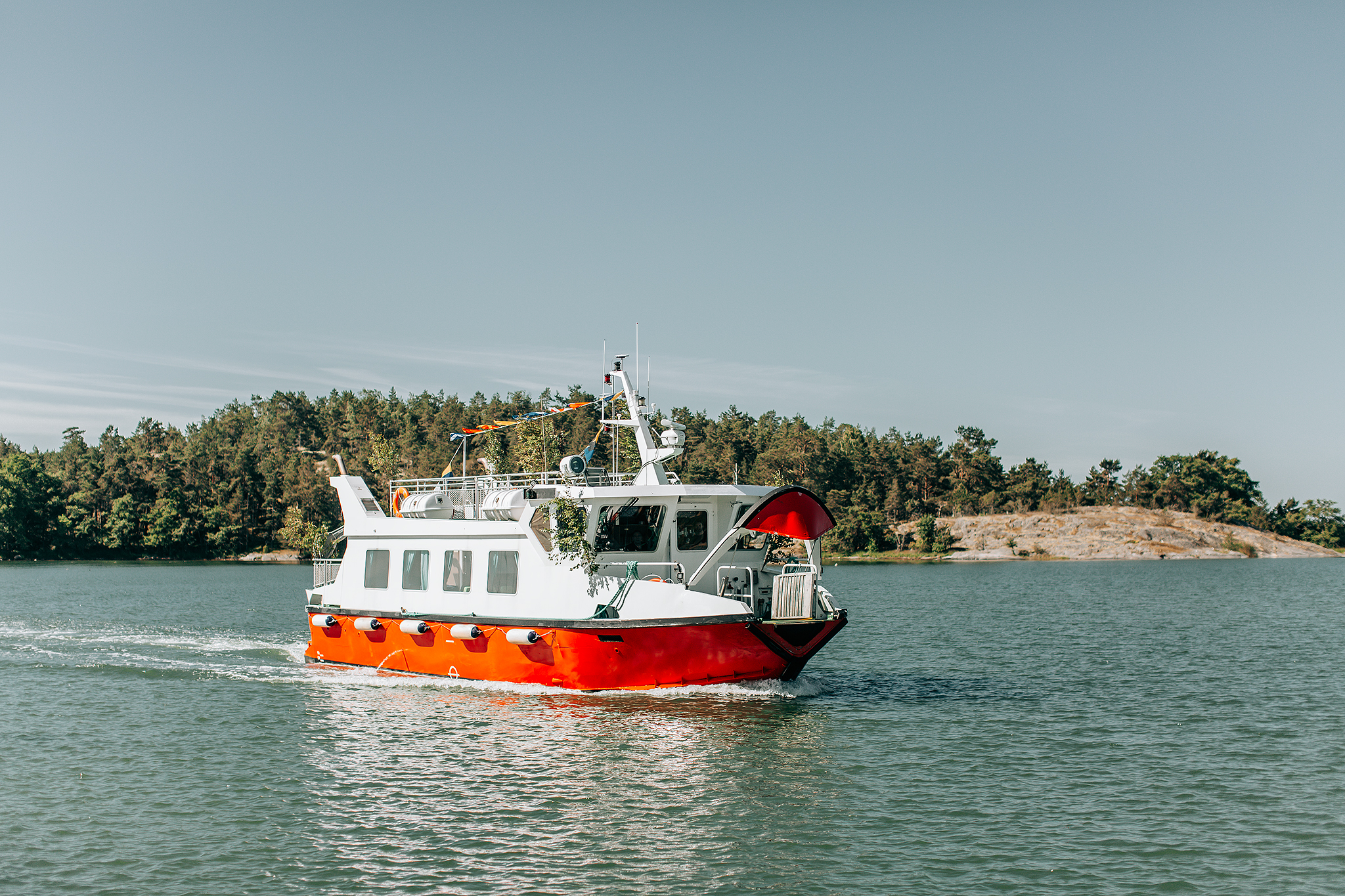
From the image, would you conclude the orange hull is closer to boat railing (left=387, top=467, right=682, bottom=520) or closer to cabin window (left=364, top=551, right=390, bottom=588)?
boat railing (left=387, top=467, right=682, bottom=520)

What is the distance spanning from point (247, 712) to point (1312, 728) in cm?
2414

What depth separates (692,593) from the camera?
74.9ft

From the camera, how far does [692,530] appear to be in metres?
25.4

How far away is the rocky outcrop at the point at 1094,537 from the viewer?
12231cm

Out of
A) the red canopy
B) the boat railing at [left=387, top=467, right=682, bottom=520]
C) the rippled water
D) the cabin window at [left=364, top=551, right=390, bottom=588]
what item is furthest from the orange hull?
the cabin window at [left=364, top=551, right=390, bottom=588]

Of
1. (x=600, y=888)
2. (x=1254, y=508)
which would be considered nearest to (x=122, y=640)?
(x=600, y=888)

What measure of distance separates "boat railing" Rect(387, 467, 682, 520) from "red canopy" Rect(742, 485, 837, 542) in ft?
8.61

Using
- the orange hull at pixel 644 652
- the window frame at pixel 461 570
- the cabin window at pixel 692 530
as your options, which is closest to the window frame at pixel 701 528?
the cabin window at pixel 692 530

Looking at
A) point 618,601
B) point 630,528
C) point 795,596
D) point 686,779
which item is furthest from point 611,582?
point 686,779

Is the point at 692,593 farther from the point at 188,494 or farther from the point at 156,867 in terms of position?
the point at 188,494

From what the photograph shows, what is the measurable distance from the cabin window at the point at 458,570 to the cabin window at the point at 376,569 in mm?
2705

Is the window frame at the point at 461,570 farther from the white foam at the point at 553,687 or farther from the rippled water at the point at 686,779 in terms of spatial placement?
the rippled water at the point at 686,779

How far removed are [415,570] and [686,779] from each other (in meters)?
12.7

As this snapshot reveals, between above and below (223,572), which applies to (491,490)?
above
